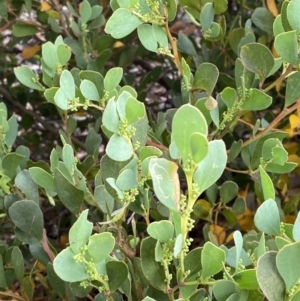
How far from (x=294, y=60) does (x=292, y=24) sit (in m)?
0.04

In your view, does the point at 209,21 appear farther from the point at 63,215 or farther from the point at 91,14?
the point at 63,215

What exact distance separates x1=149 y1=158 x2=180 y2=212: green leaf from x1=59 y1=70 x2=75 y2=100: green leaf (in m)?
0.22

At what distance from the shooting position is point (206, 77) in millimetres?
589

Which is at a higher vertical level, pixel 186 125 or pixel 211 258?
pixel 186 125

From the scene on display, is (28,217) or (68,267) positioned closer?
(68,267)

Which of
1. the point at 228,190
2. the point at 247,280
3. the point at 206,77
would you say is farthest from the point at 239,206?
the point at 247,280

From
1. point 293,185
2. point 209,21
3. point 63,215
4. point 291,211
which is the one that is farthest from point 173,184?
point 63,215

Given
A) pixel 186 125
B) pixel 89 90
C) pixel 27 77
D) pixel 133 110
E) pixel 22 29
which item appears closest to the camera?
pixel 186 125

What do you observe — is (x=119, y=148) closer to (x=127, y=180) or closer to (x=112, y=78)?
(x=127, y=180)

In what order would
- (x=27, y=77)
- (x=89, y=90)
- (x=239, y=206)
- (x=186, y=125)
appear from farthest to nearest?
(x=239, y=206) → (x=27, y=77) → (x=89, y=90) → (x=186, y=125)

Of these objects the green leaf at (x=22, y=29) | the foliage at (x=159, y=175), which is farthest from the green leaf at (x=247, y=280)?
the green leaf at (x=22, y=29)

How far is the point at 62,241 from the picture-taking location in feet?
3.31

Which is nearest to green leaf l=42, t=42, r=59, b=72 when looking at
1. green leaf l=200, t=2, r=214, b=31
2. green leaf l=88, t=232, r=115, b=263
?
green leaf l=200, t=2, r=214, b=31

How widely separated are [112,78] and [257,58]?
17cm
